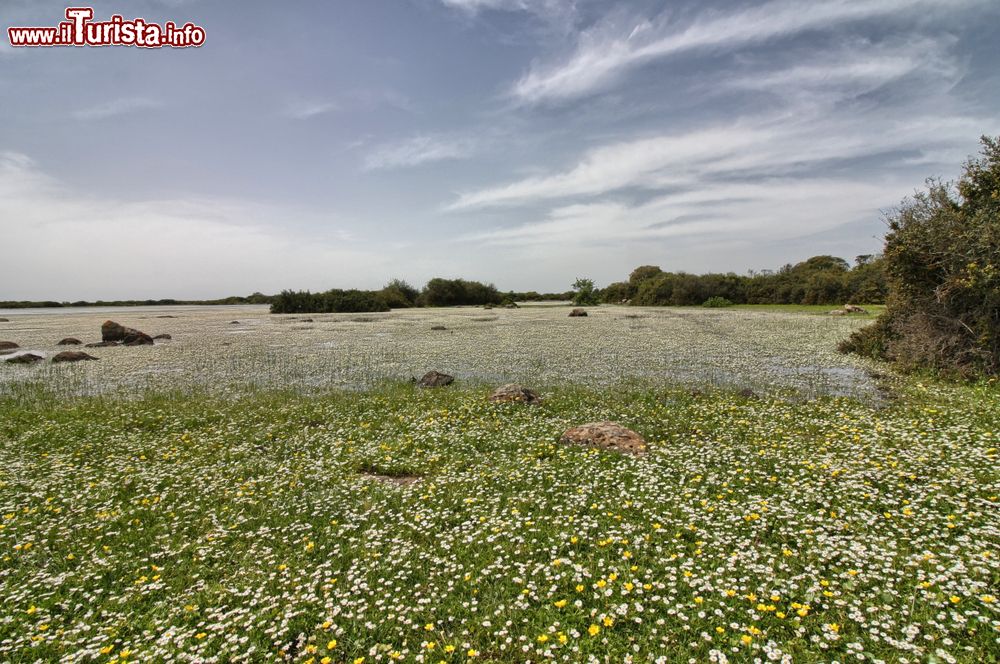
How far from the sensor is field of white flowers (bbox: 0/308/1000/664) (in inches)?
235

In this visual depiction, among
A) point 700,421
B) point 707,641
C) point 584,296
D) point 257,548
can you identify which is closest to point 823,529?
point 707,641

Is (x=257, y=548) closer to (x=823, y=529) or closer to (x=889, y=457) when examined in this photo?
(x=823, y=529)

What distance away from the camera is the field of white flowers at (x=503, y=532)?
5957 mm

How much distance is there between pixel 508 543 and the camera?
8188mm

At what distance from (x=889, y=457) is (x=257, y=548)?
1344cm

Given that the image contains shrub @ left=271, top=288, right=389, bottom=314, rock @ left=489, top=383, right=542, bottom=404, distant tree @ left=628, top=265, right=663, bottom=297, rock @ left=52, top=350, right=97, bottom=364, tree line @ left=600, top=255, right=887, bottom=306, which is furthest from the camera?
distant tree @ left=628, top=265, right=663, bottom=297

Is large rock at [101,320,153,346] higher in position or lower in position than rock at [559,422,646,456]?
higher

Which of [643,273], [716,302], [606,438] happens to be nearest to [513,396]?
[606,438]

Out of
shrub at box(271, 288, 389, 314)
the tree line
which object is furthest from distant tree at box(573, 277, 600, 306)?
shrub at box(271, 288, 389, 314)

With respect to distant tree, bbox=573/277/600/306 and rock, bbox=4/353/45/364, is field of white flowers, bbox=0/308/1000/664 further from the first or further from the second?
distant tree, bbox=573/277/600/306

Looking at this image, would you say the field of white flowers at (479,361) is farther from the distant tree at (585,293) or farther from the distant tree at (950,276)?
the distant tree at (585,293)

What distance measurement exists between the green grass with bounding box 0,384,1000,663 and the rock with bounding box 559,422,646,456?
546 millimetres

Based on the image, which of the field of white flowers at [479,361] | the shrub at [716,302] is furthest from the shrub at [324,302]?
the shrub at [716,302]

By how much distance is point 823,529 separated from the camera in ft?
26.6
